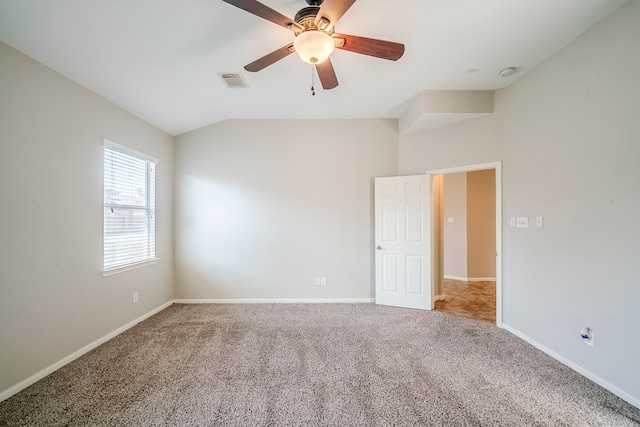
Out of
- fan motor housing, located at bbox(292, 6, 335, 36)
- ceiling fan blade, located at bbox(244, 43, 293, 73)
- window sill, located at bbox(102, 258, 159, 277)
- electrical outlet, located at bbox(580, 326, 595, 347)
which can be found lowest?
electrical outlet, located at bbox(580, 326, 595, 347)

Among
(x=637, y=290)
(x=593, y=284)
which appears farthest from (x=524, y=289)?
(x=637, y=290)

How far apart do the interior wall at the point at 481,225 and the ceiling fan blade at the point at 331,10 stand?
5.06 m

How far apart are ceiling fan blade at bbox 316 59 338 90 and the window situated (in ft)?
8.33

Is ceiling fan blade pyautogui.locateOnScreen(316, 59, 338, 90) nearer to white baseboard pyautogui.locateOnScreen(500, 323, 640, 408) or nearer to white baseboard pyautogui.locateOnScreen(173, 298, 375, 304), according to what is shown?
white baseboard pyautogui.locateOnScreen(173, 298, 375, 304)

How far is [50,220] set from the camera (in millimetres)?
2285

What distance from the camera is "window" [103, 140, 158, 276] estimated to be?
2.93m

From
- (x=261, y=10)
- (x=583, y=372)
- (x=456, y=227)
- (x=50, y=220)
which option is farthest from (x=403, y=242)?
(x=50, y=220)

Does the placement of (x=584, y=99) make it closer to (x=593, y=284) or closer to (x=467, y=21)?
(x=467, y=21)

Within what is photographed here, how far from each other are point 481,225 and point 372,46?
5.13 meters

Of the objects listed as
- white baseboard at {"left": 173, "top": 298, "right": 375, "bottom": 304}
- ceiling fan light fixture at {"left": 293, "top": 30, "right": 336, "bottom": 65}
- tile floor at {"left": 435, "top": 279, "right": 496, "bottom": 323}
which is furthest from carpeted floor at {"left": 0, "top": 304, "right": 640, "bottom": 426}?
ceiling fan light fixture at {"left": 293, "top": 30, "right": 336, "bottom": 65}

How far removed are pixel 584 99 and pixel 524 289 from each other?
1.97 m

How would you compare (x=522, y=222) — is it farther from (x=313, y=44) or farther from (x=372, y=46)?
(x=313, y=44)

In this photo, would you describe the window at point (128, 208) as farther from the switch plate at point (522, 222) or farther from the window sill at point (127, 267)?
the switch plate at point (522, 222)

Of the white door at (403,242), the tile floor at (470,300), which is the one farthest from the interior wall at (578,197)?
the white door at (403,242)
